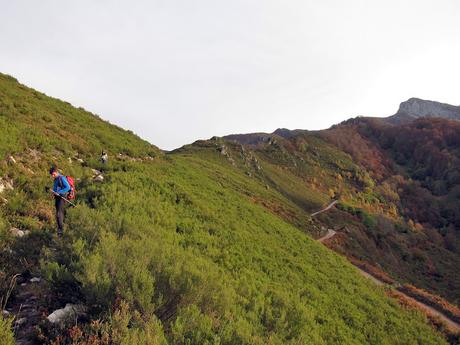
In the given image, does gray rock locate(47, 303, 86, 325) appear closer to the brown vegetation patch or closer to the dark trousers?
the dark trousers

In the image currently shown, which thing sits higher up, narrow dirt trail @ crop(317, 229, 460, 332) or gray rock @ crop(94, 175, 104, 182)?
gray rock @ crop(94, 175, 104, 182)

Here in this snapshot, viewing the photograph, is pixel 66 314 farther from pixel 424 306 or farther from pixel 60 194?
pixel 424 306

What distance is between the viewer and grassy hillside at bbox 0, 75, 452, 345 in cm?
696

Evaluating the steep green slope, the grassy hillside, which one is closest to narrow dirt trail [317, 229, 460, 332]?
the steep green slope

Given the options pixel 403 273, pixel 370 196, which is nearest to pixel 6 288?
pixel 403 273

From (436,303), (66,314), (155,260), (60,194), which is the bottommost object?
(436,303)

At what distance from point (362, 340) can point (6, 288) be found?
44.4 ft

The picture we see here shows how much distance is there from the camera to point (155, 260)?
8531 mm

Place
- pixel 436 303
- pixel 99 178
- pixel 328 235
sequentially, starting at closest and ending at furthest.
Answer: pixel 99 178 → pixel 436 303 → pixel 328 235

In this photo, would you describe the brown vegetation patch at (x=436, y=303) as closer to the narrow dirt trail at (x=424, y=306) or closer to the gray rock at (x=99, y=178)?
the narrow dirt trail at (x=424, y=306)

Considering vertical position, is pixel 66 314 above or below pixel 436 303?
above

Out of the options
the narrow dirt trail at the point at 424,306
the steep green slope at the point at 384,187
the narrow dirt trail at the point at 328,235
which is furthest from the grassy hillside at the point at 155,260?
the steep green slope at the point at 384,187

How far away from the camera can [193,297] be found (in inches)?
316

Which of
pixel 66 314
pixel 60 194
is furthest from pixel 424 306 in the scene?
pixel 66 314
